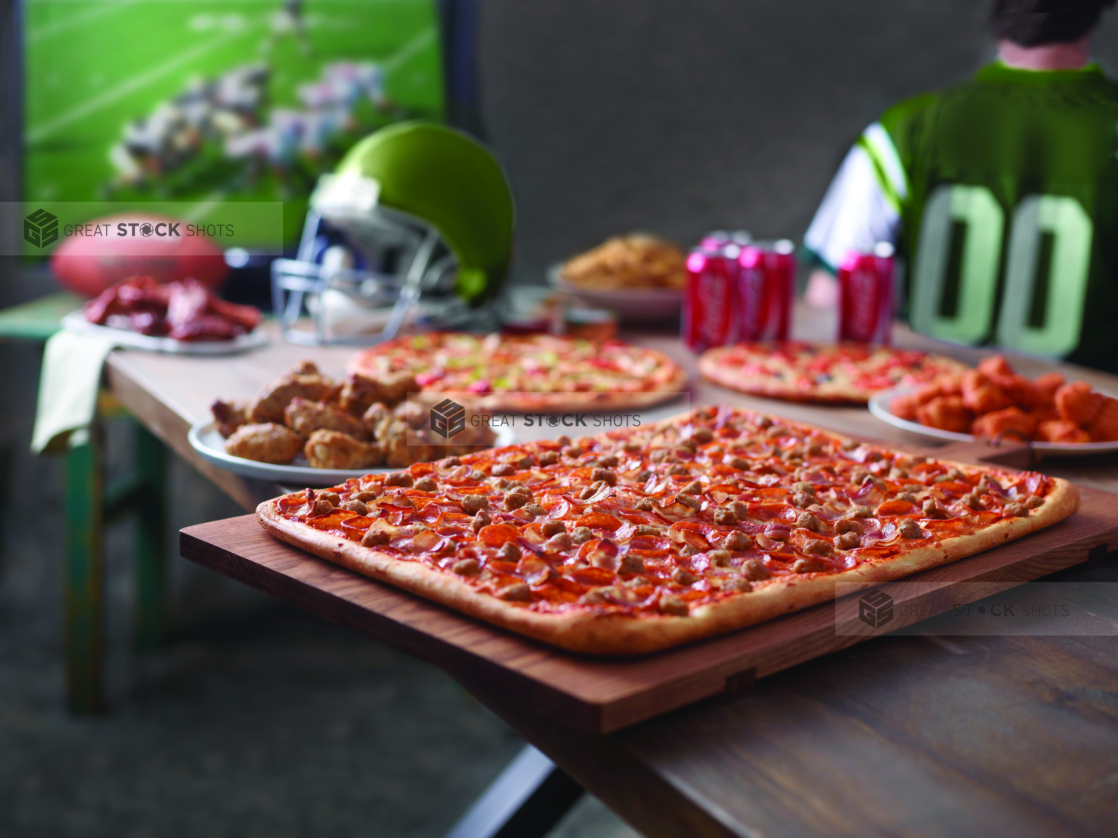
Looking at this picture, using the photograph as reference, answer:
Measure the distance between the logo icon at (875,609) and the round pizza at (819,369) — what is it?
38.1 inches

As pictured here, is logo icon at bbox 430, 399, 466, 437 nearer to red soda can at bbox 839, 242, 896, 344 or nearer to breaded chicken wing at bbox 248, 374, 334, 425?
breaded chicken wing at bbox 248, 374, 334, 425

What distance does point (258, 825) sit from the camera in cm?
247

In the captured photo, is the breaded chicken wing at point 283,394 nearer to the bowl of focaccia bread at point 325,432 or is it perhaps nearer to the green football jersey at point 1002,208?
the bowl of focaccia bread at point 325,432

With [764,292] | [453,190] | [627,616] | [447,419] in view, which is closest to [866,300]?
[764,292]

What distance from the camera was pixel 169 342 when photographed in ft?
7.33

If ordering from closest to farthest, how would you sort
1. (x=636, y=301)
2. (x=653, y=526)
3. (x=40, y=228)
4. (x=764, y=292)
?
(x=653, y=526) → (x=764, y=292) → (x=636, y=301) → (x=40, y=228)

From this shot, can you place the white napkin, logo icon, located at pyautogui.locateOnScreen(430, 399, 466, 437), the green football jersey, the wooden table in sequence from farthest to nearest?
the green football jersey, the white napkin, logo icon, located at pyautogui.locateOnScreen(430, 399, 466, 437), the wooden table

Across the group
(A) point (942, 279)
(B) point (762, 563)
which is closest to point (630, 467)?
(B) point (762, 563)

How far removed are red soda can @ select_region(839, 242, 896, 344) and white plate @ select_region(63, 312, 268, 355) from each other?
4.40 ft

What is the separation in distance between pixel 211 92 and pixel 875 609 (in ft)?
10.4

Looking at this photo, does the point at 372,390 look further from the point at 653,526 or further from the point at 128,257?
the point at 128,257

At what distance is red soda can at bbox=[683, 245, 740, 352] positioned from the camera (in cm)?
236

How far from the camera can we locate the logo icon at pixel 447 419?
1.49 metres

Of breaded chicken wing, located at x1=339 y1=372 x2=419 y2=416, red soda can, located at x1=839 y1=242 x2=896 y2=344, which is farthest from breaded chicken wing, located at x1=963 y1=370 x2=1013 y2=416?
breaded chicken wing, located at x1=339 y1=372 x2=419 y2=416
